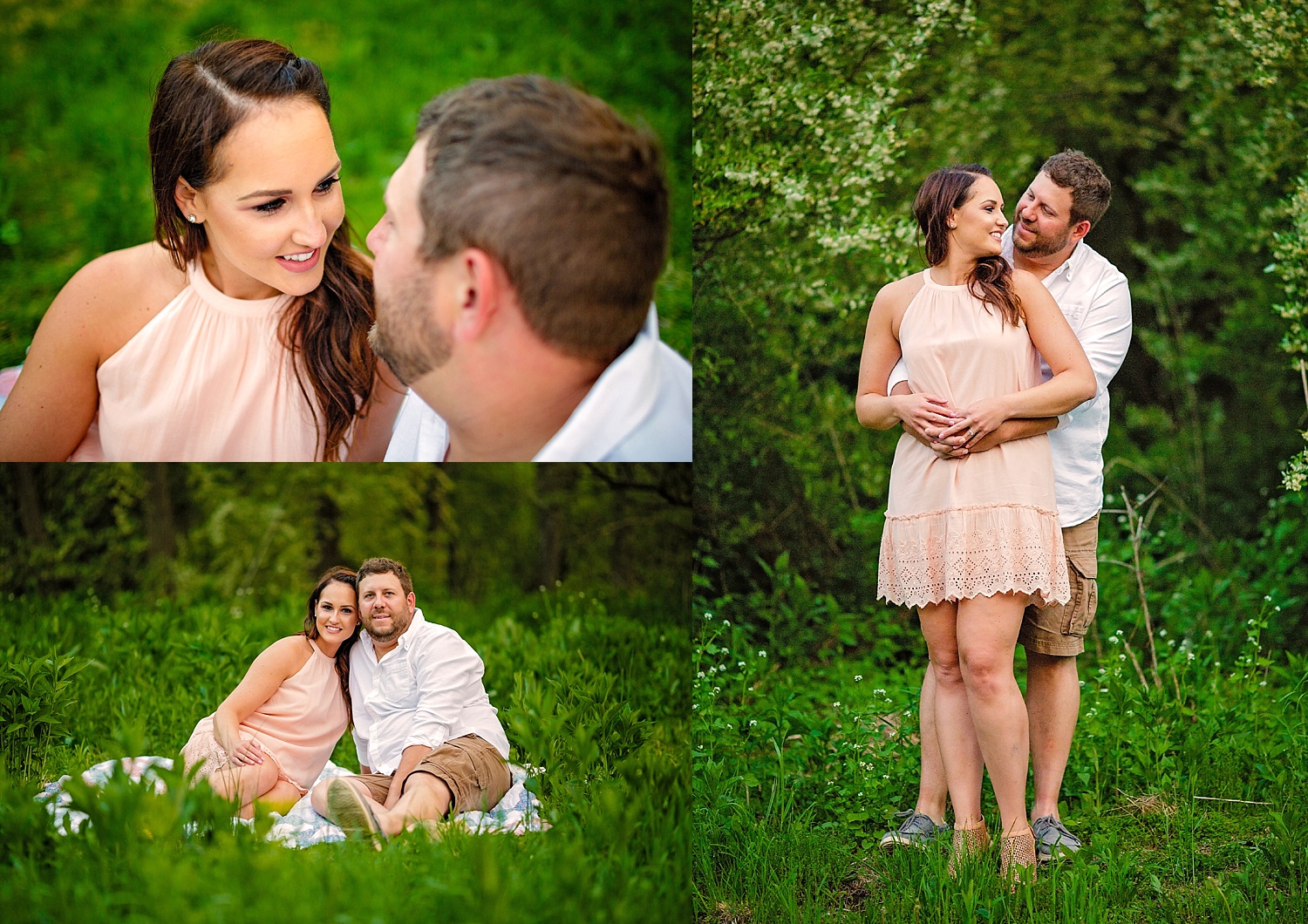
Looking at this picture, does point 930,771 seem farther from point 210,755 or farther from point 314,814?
point 210,755

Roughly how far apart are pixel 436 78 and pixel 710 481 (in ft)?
6.12

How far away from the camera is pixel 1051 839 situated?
10.8 ft

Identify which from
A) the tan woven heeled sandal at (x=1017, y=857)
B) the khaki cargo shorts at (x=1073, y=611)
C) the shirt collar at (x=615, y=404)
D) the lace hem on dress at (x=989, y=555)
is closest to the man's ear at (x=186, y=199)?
the shirt collar at (x=615, y=404)

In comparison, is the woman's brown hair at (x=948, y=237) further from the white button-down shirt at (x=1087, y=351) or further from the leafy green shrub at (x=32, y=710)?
the leafy green shrub at (x=32, y=710)

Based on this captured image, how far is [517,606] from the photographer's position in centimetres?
441

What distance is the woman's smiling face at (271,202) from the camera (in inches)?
127

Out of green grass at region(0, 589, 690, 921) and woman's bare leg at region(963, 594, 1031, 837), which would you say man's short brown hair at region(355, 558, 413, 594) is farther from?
woman's bare leg at region(963, 594, 1031, 837)

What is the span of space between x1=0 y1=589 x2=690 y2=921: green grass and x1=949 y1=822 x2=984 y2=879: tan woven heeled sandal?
2.51 ft

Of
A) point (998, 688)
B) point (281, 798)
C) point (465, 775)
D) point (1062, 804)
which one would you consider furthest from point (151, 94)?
point (1062, 804)

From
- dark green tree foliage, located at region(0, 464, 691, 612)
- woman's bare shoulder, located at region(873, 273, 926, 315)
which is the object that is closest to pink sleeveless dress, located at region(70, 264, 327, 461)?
dark green tree foliage, located at region(0, 464, 691, 612)

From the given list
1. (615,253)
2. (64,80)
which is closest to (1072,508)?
(615,253)

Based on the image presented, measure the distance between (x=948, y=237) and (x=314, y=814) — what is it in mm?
2437

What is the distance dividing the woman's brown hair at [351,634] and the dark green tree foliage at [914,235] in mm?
1714

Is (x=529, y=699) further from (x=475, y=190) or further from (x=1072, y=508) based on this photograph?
(x=1072, y=508)
